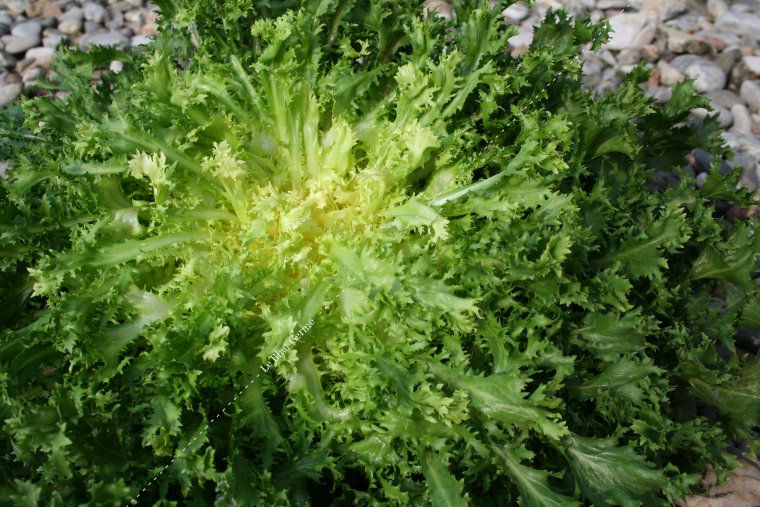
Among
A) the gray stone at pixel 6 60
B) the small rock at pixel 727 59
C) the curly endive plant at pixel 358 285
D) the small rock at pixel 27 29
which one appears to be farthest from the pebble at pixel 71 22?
the small rock at pixel 727 59

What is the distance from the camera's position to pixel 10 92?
180 inches

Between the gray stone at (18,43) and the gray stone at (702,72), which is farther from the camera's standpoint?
the gray stone at (18,43)

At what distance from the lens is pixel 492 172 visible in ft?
9.73

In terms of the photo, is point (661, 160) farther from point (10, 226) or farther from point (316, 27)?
point (10, 226)

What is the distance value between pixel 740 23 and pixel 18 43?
5.32m

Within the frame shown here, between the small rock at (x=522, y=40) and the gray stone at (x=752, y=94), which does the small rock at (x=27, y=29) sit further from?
the gray stone at (x=752, y=94)

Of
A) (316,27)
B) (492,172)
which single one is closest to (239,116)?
(316,27)

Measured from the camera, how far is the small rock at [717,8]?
5.49 meters

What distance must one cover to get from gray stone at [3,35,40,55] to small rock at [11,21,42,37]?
0.11 feet

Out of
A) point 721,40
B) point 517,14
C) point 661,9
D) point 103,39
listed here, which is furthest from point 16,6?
point 721,40

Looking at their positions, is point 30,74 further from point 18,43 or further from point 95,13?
point 95,13

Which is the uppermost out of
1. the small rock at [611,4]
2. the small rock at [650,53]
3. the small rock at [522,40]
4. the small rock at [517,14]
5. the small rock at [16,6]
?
the small rock at [16,6]

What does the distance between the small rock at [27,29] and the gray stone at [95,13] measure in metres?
0.35

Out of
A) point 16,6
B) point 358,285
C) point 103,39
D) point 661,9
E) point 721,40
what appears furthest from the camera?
point 661,9
